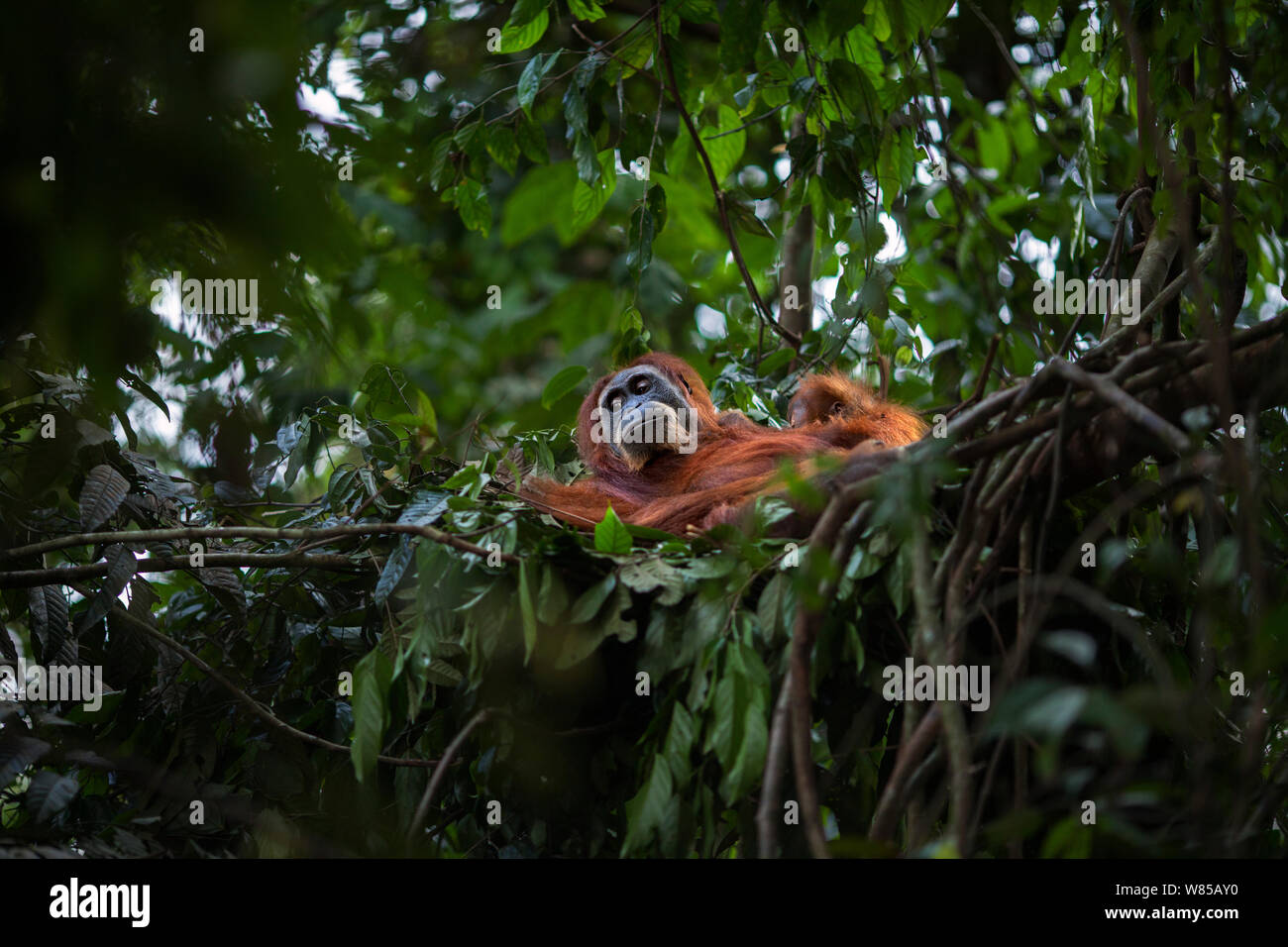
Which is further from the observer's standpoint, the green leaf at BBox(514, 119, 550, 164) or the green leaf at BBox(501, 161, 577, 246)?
the green leaf at BBox(501, 161, 577, 246)

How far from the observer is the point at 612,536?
119 inches

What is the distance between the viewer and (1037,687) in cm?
161

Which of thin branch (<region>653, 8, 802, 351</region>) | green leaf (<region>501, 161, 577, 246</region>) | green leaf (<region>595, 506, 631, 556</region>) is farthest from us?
green leaf (<region>501, 161, 577, 246</region>)

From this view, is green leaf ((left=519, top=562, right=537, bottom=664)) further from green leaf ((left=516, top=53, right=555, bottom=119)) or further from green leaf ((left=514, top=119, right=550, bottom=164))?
green leaf ((left=514, top=119, right=550, bottom=164))

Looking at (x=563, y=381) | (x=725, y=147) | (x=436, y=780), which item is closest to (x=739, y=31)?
(x=725, y=147)

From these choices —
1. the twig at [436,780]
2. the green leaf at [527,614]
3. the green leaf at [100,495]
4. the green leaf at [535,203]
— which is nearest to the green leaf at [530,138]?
the green leaf at [100,495]

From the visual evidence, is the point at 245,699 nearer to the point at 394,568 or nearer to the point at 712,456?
the point at 394,568

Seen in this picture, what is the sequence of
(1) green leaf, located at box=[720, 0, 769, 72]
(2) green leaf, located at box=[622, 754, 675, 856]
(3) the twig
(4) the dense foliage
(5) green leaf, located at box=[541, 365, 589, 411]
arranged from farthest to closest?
(5) green leaf, located at box=[541, 365, 589, 411], (1) green leaf, located at box=[720, 0, 769, 72], (3) the twig, (2) green leaf, located at box=[622, 754, 675, 856], (4) the dense foliage

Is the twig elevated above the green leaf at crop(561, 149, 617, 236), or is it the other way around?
the green leaf at crop(561, 149, 617, 236)

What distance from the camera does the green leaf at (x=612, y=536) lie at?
9.88 ft

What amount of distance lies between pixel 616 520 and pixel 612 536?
5 centimetres

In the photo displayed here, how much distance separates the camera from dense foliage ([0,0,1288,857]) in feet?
4.96

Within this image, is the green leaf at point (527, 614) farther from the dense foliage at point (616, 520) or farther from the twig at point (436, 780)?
the twig at point (436, 780)

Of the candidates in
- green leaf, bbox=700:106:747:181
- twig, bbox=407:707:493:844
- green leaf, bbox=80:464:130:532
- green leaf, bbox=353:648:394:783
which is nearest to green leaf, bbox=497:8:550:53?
green leaf, bbox=700:106:747:181
